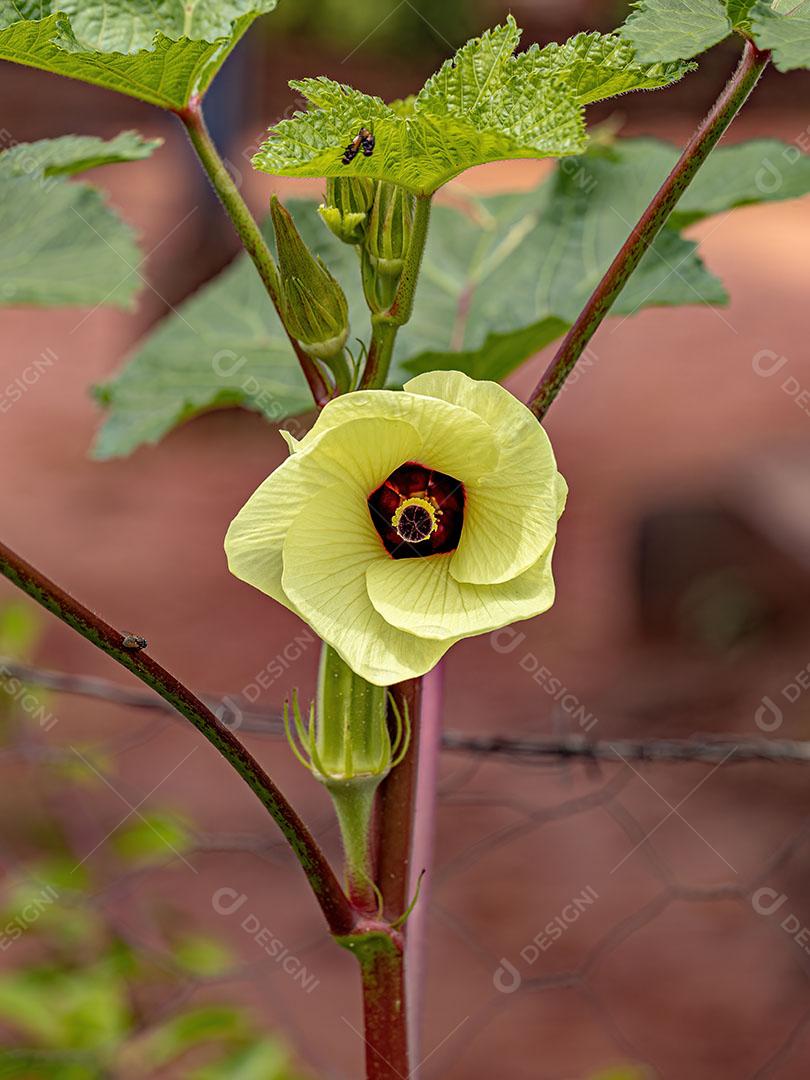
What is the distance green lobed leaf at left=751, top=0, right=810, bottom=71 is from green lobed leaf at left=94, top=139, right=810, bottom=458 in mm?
363

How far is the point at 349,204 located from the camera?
670 millimetres

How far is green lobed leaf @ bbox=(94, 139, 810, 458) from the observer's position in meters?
1.06

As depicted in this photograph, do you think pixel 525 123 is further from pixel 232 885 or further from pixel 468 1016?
pixel 232 885

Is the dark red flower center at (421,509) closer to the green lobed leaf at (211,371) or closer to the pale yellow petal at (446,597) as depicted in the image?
the pale yellow petal at (446,597)

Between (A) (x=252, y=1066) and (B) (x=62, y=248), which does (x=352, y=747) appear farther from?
(A) (x=252, y=1066)

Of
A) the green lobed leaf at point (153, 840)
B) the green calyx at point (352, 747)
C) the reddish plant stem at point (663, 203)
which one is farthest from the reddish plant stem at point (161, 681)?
the green lobed leaf at point (153, 840)

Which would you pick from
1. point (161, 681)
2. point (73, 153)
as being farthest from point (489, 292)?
point (161, 681)

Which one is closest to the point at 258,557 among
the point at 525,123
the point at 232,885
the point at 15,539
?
the point at 525,123

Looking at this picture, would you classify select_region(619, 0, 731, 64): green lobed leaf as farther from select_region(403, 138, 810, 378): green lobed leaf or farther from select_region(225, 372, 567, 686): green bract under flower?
A: select_region(403, 138, 810, 378): green lobed leaf

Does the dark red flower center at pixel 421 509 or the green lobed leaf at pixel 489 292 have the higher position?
the dark red flower center at pixel 421 509

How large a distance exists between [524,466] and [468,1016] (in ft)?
6.00

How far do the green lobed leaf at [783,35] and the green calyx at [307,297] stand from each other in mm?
254

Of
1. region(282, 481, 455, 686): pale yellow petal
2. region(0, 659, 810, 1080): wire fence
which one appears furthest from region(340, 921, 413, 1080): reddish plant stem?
region(0, 659, 810, 1080): wire fence

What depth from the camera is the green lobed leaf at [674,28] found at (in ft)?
1.99
